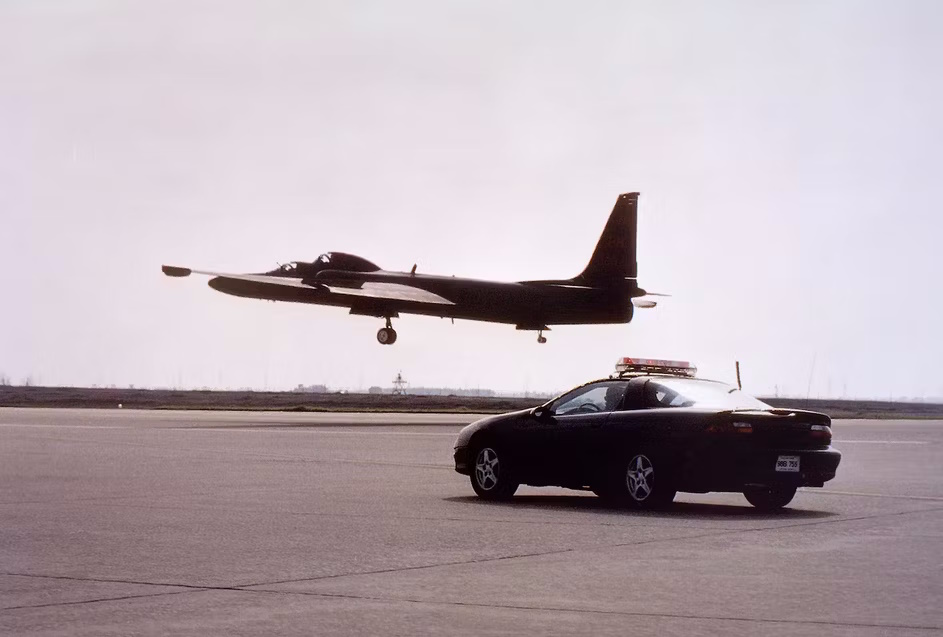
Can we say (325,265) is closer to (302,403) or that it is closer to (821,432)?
(302,403)

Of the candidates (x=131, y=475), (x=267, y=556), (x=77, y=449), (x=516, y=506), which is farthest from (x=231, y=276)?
(x=267, y=556)

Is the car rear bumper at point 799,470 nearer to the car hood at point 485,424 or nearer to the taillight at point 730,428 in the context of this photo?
the taillight at point 730,428

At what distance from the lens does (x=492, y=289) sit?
2297 inches

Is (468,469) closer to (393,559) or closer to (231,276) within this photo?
(393,559)

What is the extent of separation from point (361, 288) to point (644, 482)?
141 ft

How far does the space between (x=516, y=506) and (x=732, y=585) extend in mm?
6532

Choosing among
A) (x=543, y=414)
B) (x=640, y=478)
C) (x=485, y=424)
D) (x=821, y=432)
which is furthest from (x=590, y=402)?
(x=821, y=432)

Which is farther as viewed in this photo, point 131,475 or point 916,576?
point 131,475

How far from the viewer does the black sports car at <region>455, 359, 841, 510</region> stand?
14.9m

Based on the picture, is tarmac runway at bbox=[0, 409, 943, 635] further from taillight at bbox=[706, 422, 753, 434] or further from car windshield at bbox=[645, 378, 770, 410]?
car windshield at bbox=[645, 378, 770, 410]

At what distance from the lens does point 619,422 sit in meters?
15.6

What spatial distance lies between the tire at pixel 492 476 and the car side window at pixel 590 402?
2.86 feet

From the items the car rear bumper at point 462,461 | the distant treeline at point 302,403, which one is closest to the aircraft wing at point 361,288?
the distant treeline at point 302,403

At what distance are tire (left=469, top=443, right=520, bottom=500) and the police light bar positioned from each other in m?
1.76
